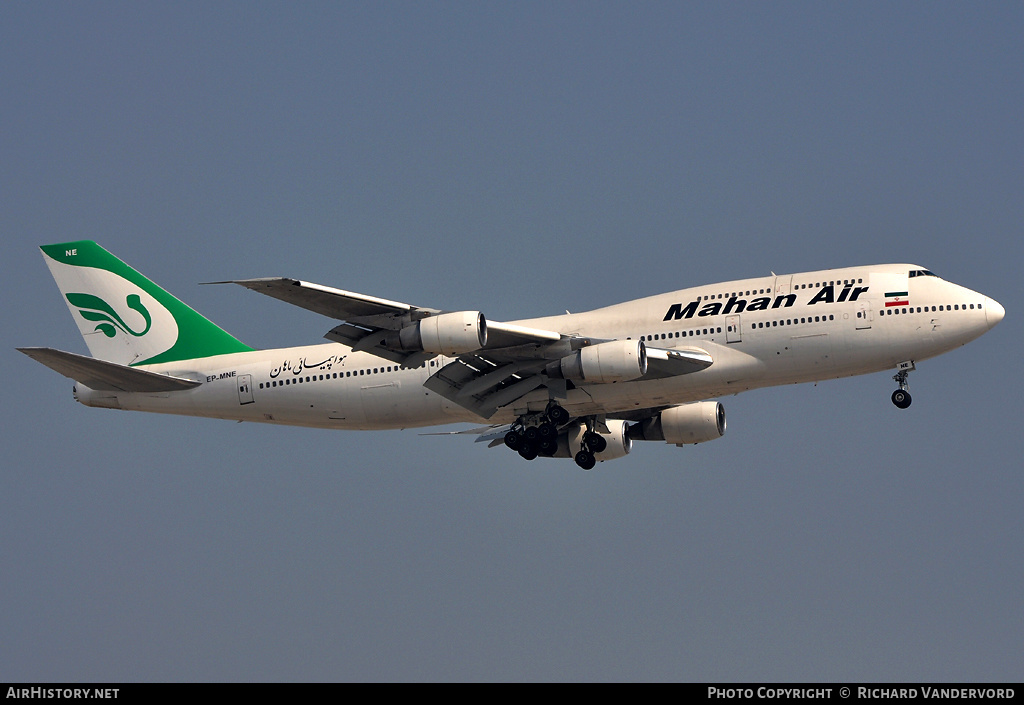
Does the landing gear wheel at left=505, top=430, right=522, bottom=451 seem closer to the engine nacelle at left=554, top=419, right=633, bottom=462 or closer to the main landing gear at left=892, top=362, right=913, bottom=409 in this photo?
the engine nacelle at left=554, top=419, right=633, bottom=462

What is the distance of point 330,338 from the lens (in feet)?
125

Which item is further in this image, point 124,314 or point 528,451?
point 124,314

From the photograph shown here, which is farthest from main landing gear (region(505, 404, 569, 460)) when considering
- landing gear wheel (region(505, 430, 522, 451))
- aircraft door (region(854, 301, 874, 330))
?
aircraft door (region(854, 301, 874, 330))

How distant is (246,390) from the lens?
139ft

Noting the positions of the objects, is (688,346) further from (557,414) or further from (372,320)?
(372,320)

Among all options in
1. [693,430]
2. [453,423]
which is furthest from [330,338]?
[693,430]

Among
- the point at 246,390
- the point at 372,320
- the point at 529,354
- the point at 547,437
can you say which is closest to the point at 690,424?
the point at 547,437

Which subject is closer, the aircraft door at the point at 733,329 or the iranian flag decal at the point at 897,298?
the iranian flag decal at the point at 897,298

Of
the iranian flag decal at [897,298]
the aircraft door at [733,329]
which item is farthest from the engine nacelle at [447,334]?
the iranian flag decal at [897,298]

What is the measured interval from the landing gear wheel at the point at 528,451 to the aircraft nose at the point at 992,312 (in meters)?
14.6

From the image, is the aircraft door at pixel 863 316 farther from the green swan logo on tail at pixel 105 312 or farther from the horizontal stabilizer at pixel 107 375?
the green swan logo on tail at pixel 105 312

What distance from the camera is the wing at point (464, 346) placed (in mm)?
36625

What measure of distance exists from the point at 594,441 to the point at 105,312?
1780cm

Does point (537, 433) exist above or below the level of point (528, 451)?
above
